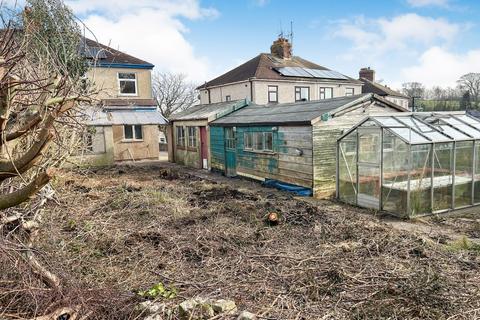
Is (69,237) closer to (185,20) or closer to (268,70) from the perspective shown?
(185,20)

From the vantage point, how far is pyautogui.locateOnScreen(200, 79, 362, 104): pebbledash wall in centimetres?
2558

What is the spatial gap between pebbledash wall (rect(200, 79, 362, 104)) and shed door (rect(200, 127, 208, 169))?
7053 millimetres

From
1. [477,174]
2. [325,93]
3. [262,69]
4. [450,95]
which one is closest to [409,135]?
[477,174]

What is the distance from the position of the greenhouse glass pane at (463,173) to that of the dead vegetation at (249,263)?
3.09 m

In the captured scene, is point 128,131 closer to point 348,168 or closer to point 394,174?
point 348,168

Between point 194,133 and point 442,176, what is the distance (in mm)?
12548

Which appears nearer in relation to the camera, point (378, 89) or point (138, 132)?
point (138, 132)

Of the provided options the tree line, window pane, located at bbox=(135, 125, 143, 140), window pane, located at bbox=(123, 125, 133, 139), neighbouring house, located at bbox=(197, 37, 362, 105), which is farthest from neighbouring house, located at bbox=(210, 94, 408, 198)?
the tree line

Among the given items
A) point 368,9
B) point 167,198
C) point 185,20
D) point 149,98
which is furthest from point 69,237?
point 149,98

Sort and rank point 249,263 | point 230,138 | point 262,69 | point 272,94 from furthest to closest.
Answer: point 262,69 → point 272,94 → point 230,138 → point 249,263

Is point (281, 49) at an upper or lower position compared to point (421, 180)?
upper

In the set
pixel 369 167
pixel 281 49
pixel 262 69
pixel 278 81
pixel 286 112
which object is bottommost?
pixel 369 167

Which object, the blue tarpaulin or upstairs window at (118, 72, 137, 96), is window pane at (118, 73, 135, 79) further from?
the blue tarpaulin

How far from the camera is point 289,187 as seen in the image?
12.4 meters
